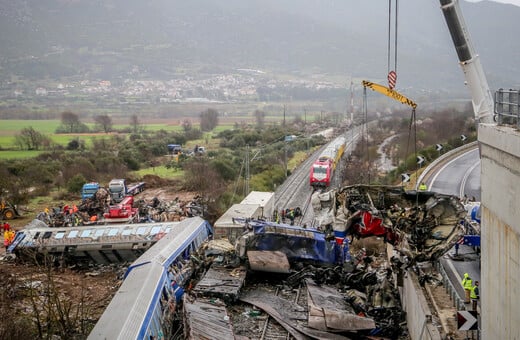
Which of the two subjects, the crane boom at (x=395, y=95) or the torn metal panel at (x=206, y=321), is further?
the crane boom at (x=395, y=95)

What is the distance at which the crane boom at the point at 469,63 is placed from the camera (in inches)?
479

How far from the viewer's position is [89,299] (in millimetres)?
19234

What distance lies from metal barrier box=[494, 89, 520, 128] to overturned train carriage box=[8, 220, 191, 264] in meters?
17.4

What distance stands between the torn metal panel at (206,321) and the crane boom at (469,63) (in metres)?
7.79

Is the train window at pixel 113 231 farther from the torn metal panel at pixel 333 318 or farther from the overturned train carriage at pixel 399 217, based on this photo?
the torn metal panel at pixel 333 318

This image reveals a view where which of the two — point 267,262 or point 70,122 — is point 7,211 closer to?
point 267,262

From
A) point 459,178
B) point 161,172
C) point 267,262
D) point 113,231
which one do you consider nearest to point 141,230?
point 113,231

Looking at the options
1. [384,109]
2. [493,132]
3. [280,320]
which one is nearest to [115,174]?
[280,320]

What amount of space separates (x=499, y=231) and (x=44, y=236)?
21282 millimetres

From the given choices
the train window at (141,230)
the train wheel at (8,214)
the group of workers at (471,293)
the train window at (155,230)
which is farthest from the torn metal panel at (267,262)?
the train wheel at (8,214)

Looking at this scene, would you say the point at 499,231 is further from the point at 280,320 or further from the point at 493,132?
the point at 280,320

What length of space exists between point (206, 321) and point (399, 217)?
682cm

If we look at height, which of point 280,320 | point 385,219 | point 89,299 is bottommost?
point 89,299

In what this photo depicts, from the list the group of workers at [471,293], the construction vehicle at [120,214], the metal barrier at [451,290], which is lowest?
the construction vehicle at [120,214]
